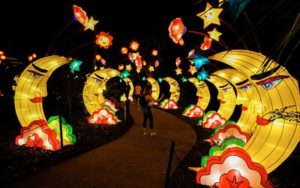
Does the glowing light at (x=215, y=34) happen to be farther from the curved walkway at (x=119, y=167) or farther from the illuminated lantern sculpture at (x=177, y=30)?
the curved walkway at (x=119, y=167)

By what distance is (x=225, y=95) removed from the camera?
13.8 m

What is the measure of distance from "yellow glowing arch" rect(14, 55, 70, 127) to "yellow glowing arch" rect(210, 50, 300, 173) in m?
4.68

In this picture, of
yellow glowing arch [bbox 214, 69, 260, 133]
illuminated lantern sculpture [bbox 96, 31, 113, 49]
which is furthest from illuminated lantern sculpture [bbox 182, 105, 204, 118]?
illuminated lantern sculpture [bbox 96, 31, 113, 49]

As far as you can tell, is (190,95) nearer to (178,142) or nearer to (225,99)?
(225,99)

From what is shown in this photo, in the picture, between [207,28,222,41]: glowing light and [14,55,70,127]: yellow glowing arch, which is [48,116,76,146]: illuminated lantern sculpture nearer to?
[14,55,70,127]: yellow glowing arch

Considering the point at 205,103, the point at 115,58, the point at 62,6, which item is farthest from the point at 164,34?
the point at 62,6

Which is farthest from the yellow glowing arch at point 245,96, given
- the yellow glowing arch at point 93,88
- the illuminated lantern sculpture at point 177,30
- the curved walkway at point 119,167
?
the yellow glowing arch at point 93,88

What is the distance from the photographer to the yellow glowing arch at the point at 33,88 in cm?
853

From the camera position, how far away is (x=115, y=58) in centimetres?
3381

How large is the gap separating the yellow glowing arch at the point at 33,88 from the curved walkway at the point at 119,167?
2.15 meters

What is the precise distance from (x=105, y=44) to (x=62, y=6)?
359 centimetres

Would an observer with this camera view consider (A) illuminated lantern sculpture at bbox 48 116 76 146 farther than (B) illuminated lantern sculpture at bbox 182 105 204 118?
No

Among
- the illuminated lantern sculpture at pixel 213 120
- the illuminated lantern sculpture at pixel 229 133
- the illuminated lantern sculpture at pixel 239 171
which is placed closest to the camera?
the illuminated lantern sculpture at pixel 239 171

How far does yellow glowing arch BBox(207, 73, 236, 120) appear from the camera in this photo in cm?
1299
